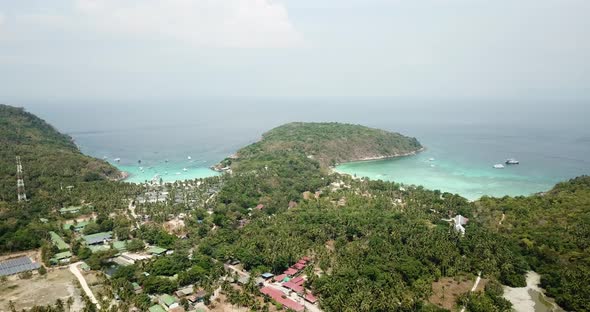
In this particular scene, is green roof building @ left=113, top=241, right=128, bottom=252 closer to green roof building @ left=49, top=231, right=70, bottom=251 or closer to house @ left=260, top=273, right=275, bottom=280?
green roof building @ left=49, top=231, right=70, bottom=251

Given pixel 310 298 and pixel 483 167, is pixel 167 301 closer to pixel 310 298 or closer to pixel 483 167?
pixel 310 298

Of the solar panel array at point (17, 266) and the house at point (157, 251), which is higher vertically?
the house at point (157, 251)

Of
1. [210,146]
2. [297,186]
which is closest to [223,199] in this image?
[297,186]

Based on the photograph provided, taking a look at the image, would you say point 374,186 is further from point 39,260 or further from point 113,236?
point 39,260

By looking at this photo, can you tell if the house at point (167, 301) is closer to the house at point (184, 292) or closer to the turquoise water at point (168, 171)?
the house at point (184, 292)

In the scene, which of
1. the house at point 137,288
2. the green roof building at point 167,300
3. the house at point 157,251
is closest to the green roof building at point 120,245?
the house at point 157,251

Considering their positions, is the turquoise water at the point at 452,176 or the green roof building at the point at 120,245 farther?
the turquoise water at the point at 452,176

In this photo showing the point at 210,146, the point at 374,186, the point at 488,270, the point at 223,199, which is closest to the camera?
the point at 488,270
